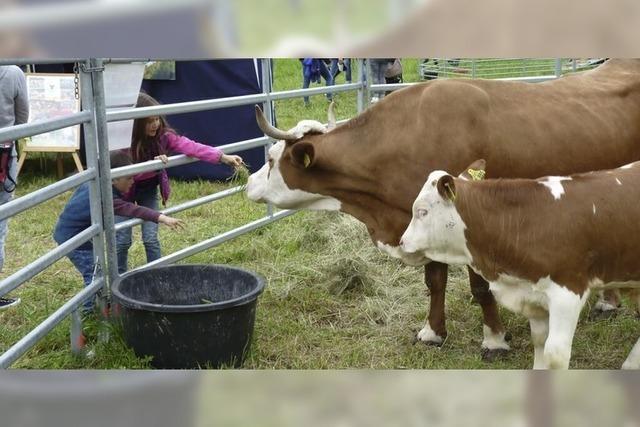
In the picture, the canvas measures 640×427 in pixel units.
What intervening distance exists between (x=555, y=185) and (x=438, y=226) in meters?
0.52

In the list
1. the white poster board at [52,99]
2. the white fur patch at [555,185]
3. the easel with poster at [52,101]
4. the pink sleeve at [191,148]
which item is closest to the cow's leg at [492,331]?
the white fur patch at [555,185]

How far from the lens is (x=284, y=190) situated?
14.0 feet

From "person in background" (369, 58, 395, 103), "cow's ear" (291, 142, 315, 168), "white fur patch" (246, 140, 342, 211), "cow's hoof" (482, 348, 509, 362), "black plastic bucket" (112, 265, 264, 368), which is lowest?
"cow's hoof" (482, 348, 509, 362)

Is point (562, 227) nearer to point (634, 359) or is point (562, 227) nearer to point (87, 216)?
point (634, 359)

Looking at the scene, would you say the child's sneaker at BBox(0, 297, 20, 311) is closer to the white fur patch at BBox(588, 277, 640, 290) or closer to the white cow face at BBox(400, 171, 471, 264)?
the white cow face at BBox(400, 171, 471, 264)

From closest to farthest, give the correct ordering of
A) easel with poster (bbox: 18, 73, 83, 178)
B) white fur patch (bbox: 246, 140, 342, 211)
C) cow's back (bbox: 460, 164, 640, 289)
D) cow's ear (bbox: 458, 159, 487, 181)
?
cow's back (bbox: 460, 164, 640, 289), cow's ear (bbox: 458, 159, 487, 181), white fur patch (bbox: 246, 140, 342, 211), easel with poster (bbox: 18, 73, 83, 178)

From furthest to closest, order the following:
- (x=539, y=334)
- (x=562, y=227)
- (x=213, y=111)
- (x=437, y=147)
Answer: (x=213, y=111)
(x=437, y=147)
(x=539, y=334)
(x=562, y=227)

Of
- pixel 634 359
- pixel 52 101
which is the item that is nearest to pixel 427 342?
pixel 634 359

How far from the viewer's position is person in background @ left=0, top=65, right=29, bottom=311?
4457 mm

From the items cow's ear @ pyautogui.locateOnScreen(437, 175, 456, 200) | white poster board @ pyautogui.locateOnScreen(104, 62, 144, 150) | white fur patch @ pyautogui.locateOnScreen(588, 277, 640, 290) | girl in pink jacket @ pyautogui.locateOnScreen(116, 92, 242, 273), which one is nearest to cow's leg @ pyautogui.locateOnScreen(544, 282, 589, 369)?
white fur patch @ pyautogui.locateOnScreen(588, 277, 640, 290)

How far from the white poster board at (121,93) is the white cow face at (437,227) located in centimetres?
173

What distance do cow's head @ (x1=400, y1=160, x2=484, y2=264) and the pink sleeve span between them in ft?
5.42

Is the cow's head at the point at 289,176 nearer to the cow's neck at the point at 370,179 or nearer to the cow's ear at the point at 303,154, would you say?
the cow's ear at the point at 303,154

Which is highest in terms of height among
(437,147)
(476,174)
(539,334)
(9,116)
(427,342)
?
(9,116)
